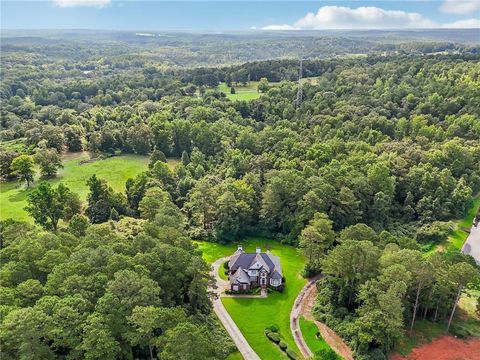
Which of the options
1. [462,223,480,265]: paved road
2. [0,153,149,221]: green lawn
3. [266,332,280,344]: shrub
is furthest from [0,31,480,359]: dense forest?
[266,332,280,344]: shrub

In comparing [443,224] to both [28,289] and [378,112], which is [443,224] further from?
Answer: [28,289]

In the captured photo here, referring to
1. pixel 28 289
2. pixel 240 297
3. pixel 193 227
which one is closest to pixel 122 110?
pixel 193 227

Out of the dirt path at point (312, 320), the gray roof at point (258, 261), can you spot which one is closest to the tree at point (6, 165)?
the gray roof at point (258, 261)

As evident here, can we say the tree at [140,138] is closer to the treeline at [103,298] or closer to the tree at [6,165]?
the tree at [6,165]

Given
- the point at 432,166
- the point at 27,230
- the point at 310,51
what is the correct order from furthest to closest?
the point at 310,51 < the point at 432,166 < the point at 27,230

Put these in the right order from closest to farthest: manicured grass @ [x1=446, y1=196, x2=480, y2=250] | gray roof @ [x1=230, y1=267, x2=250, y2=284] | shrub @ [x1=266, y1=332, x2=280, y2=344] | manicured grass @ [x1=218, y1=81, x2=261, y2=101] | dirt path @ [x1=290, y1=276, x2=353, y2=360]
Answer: dirt path @ [x1=290, y1=276, x2=353, y2=360] → shrub @ [x1=266, y1=332, x2=280, y2=344] → gray roof @ [x1=230, y1=267, x2=250, y2=284] → manicured grass @ [x1=446, y1=196, x2=480, y2=250] → manicured grass @ [x1=218, y1=81, x2=261, y2=101]

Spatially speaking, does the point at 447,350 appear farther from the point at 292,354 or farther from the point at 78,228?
the point at 78,228

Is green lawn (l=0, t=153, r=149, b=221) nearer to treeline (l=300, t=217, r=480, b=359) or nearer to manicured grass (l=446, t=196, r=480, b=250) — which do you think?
treeline (l=300, t=217, r=480, b=359)
